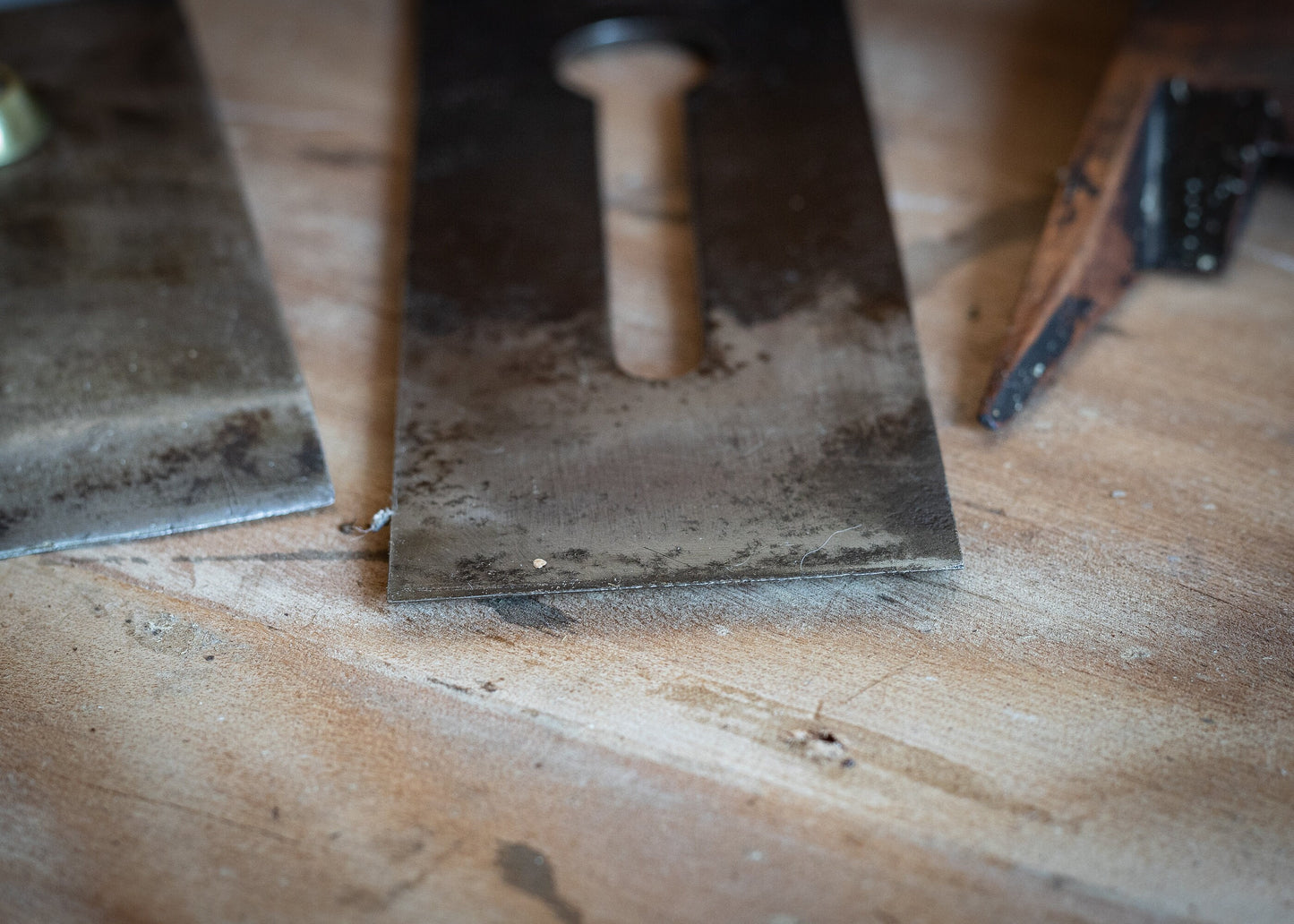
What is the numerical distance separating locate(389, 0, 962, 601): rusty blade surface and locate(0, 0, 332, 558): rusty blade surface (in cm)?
15

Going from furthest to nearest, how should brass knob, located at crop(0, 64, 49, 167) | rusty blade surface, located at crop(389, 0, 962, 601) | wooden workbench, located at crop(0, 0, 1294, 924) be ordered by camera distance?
brass knob, located at crop(0, 64, 49, 167) < rusty blade surface, located at crop(389, 0, 962, 601) < wooden workbench, located at crop(0, 0, 1294, 924)

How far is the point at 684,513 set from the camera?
892 millimetres

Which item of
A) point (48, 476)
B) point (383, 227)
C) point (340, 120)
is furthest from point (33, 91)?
point (48, 476)

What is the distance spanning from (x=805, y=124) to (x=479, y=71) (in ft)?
1.43

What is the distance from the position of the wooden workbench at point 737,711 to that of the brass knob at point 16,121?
52cm

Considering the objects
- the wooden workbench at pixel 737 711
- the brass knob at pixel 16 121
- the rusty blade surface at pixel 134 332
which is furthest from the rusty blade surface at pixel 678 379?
the brass knob at pixel 16 121

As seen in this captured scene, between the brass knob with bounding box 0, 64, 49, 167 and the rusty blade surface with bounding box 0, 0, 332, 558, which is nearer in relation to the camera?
the rusty blade surface with bounding box 0, 0, 332, 558

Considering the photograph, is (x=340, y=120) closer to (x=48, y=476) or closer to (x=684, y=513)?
(x=48, y=476)

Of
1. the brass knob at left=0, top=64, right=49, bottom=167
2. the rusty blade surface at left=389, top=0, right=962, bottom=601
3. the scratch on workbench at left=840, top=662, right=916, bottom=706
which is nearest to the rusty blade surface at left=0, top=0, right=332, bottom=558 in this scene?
the brass knob at left=0, top=64, right=49, bottom=167

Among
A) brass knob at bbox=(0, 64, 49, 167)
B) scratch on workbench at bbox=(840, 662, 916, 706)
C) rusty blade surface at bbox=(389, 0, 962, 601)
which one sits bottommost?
scratch on workbench at bbox=(840, 662, 916, 706)

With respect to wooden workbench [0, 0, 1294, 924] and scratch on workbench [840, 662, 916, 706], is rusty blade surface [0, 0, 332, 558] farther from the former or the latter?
scratch on workbench [840, 662, 916, 706]

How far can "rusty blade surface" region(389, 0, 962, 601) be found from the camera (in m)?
0.87

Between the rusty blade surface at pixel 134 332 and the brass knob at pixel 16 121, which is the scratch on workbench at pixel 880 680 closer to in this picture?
the rusty blade surface at pixel 134 332

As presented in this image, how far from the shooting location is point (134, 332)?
1052mm
